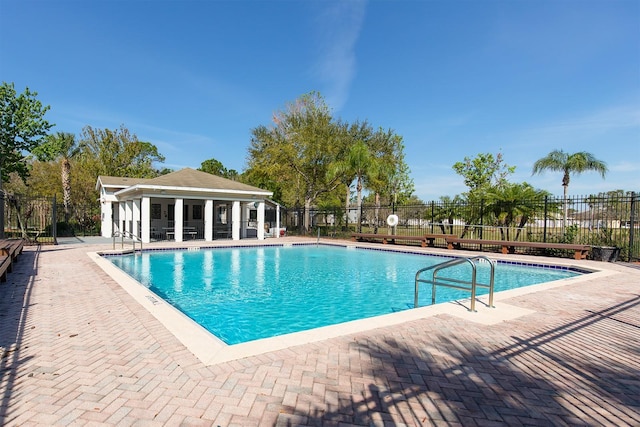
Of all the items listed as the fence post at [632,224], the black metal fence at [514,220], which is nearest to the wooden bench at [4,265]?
the black metal fence at [514,220]

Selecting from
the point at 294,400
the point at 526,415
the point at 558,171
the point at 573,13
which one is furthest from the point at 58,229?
the point at 558,171

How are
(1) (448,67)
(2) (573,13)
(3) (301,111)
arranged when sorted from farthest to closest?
1. (3) (301,111)
2. (1) (448,67)
3. (2) (573,13)

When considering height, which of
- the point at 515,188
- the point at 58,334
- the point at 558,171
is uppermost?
the point at 558,171

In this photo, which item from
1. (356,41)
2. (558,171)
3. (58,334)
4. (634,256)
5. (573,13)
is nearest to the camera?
(58,334)

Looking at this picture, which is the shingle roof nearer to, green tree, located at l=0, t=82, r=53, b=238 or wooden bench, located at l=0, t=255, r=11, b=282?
green tree, located at l=0, t=82, r=53, b=238

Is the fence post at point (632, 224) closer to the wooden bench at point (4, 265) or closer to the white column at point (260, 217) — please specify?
the white column at point (260, 217)

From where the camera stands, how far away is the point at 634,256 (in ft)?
40.2

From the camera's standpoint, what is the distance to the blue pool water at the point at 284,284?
6660mm

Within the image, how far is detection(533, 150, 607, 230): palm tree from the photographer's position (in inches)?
753

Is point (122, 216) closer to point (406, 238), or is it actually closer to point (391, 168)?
point (406, 238)

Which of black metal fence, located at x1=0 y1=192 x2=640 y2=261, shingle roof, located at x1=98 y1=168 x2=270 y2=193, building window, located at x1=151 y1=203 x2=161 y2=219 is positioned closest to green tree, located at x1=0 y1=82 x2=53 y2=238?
black metal fence, located at x1=0 y1=192 x2=640 y2=261

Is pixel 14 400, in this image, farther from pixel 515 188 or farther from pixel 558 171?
pixel 558 171

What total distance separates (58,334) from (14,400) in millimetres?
1847

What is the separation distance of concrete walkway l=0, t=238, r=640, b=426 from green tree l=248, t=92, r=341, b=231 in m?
19.4
